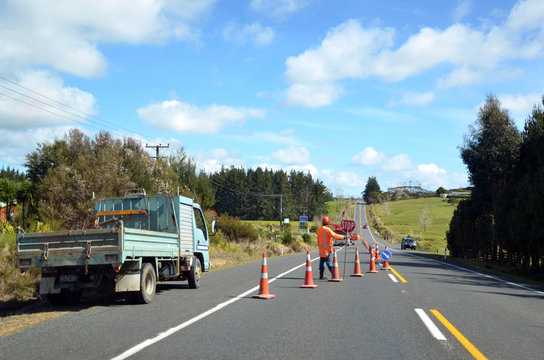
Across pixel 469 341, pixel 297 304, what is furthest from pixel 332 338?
pixel 297 304

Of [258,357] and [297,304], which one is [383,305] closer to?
[297,304]

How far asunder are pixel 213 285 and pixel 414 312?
6876 mm

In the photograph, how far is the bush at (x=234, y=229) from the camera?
123 feet

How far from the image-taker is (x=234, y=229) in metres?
38.0

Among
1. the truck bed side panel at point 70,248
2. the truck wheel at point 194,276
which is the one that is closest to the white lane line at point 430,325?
the truck bed side panel at point 70,248

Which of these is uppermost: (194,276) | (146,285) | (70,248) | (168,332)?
(70,248)

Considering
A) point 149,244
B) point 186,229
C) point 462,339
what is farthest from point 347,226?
point 462,339

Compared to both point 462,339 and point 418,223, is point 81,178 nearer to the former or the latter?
point 462,339

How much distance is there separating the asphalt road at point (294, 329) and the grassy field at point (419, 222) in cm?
7285

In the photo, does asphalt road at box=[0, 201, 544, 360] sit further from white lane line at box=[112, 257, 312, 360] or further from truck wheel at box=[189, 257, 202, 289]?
truck wheel at box=[189, 257, 202, 289]

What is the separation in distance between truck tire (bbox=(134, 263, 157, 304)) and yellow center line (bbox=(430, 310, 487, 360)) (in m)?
5.92

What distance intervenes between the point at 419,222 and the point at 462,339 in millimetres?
125798

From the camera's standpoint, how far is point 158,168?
34.1 meters

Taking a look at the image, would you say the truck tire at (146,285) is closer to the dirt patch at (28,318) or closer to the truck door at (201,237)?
the dirt patch at (28,318)
